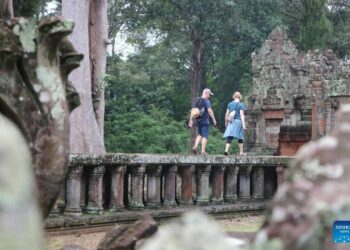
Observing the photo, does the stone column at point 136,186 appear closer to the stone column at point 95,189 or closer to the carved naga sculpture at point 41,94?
the stone column at point 95,189

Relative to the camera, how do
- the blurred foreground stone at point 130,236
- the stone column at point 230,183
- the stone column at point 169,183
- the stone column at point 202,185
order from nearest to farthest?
the blurred foreground stone at point 130,236, the stone column at point 169,183, the stone column at point 202,185, the stone column at point 230,183

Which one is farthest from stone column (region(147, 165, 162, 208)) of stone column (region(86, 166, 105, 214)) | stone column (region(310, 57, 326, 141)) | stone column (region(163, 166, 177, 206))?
stone column (region(310, 57, 326, 141))

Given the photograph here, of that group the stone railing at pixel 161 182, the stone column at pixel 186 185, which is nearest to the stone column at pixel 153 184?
the stone railing at pixel 161 182

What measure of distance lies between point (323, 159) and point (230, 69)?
32.9 meters

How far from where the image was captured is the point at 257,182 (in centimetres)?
1023

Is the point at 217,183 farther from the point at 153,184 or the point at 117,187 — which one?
the point at 117,187

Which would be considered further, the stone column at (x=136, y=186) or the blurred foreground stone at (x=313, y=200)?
the stone column at (x=136, y=186)

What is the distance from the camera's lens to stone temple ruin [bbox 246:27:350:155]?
57.9ft

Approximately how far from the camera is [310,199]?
4.75 feet

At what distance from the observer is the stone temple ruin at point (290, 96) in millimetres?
17656

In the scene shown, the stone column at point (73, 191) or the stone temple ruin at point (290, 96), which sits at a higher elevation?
the stone temple ruin at point (290, 96)

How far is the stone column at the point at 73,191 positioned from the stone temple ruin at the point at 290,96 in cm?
1093

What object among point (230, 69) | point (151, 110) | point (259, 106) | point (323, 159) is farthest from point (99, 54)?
point (230, 69)

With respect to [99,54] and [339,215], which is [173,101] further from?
[339,215]
